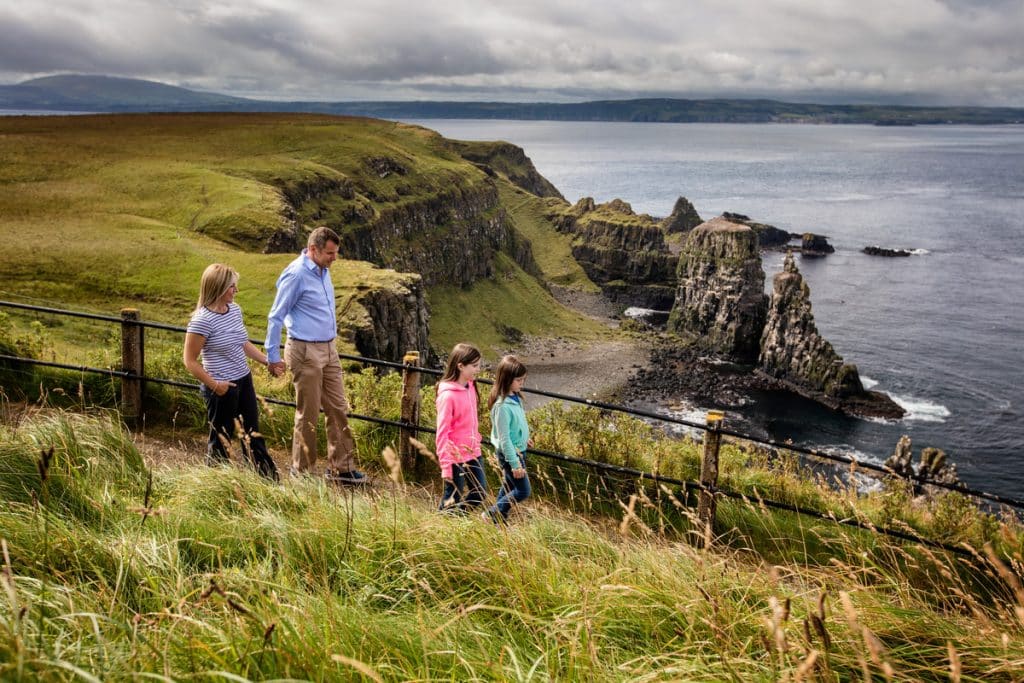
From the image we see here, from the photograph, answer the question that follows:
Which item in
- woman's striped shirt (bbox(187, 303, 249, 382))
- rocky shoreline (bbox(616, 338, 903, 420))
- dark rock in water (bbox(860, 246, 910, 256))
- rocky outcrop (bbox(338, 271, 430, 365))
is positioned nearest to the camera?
woman's striped shirt (bbox(187, 303, 249, 382))

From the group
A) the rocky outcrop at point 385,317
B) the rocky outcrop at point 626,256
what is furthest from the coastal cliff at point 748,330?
the rocky outcrop at point 385,317

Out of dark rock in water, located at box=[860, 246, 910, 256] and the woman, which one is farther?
dark rock in water, located at box=[860, 246, 910, 256]

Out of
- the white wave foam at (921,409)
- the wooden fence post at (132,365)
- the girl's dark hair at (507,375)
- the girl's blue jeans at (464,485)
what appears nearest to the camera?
the girl's blue jeans at (464,485)

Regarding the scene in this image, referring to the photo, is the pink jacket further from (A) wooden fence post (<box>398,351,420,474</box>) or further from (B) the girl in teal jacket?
(A) wooden fence post (<box>398,351,420,474</box>)

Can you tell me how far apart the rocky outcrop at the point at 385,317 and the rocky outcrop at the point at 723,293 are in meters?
54.1

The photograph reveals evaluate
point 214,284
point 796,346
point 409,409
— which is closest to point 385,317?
point 409,409

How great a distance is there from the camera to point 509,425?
7.50m

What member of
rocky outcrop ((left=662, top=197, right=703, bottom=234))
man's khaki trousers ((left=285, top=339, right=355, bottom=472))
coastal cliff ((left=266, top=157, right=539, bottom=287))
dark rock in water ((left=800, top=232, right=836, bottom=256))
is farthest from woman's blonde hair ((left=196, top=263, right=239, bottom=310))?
rocky outcrop ((left=662, top=197, right=703, bottom=234))

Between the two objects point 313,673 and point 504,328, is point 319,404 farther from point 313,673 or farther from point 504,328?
point 504,328

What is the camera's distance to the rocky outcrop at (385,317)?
5009 cm

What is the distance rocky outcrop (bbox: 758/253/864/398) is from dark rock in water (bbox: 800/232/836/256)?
67359mm

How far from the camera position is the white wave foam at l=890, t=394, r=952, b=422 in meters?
68.3

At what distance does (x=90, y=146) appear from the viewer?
80438 millimetres

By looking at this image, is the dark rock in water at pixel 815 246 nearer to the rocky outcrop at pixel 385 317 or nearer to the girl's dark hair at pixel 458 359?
the rocky outcrop at pixel 385 317
